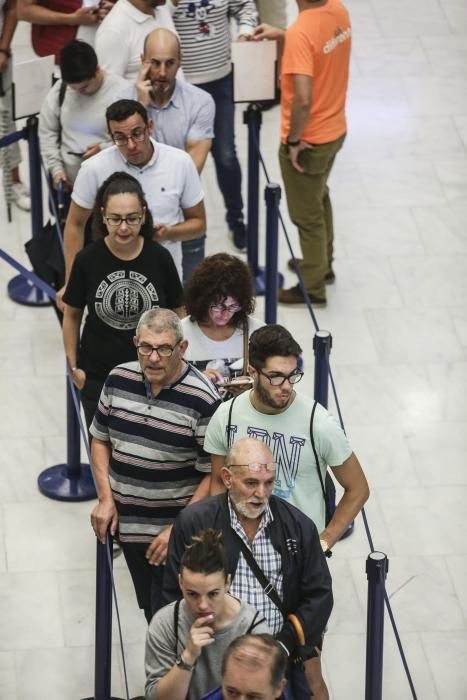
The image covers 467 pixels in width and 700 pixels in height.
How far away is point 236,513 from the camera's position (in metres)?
4.41

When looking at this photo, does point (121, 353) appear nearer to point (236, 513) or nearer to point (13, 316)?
point (236, 513)

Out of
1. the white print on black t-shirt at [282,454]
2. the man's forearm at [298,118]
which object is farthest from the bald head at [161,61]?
the white print on black t-shirt at [282,454]

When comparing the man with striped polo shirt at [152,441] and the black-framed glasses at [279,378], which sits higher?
the black-framed glasses at [279,378]

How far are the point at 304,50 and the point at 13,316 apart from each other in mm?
A: 2268

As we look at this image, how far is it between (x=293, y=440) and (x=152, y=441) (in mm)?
541

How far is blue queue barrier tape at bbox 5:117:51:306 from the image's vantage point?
24.7 feet

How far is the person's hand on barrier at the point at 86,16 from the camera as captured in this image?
7.91m

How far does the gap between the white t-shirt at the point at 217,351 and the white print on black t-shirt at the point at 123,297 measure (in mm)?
295

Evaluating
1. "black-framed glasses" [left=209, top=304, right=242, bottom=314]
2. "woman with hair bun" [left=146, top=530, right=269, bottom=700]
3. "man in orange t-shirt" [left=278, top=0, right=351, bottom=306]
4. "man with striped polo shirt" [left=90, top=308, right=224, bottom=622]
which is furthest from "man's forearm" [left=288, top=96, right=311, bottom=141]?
"woman with hair bun" [left=146, top=530, right=269, bottom=700]

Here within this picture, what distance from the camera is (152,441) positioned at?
490 centimetres

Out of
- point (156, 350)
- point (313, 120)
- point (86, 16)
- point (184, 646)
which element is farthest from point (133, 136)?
point (184, 646)

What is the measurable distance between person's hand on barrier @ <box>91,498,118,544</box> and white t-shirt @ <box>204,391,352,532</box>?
1.55ft

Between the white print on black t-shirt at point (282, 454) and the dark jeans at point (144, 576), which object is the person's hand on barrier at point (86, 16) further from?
the white print on black t-shirt at point (282, 454)

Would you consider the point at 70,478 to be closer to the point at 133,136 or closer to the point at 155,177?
the point at 155,177
